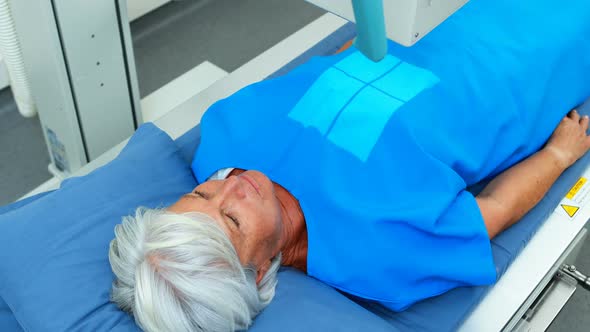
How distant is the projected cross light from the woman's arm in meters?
0.29

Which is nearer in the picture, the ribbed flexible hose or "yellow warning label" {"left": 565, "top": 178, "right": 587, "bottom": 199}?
"yellow warning label" {"left": 565, "top": 178, "right": 587, "bottom": 199}

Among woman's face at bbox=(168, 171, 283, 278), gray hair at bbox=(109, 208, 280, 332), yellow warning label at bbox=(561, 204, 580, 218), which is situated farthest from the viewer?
yellow warning label at bbox=(561, 204, 580, 218)

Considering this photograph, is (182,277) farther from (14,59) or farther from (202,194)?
(14,59)

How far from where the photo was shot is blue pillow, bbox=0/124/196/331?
4.18ft

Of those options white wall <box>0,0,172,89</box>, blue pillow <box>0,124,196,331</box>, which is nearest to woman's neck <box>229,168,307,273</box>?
blue pillow <box>0,124,196,331</box>

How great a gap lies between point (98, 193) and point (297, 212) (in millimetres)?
445

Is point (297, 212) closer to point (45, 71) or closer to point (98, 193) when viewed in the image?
point (98, 193)

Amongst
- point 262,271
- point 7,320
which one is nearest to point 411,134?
point 262,271

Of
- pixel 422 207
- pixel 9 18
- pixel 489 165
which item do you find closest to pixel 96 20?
pixel 9 18

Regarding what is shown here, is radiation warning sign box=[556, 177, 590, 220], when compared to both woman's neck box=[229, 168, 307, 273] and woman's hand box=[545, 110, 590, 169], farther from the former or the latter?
woman's neck box=[229, 168, 307, 273]

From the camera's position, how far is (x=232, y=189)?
1332 millimetres

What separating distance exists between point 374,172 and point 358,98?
0.18 metres

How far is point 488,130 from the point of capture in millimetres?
1542

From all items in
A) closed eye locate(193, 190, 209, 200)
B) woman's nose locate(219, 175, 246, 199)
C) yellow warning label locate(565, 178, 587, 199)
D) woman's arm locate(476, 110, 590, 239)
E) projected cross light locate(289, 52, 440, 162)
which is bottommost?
yellow warning label locate(565, 178, 587, 199)
